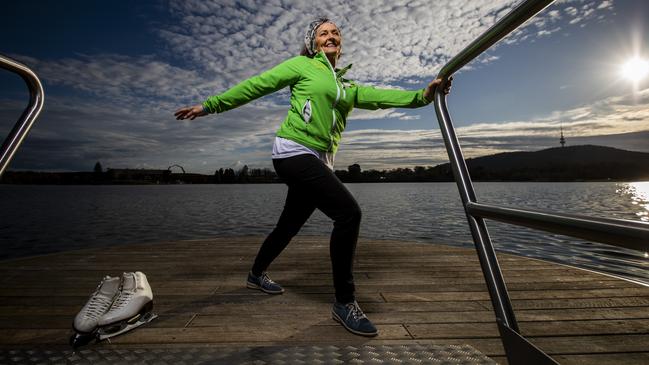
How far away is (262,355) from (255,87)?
1.36 m

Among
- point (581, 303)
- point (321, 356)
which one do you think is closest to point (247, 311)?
point (321, 356)

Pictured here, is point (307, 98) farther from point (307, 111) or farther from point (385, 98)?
point (385, 98)

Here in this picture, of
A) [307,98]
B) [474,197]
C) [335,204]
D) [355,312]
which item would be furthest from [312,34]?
[355,312]

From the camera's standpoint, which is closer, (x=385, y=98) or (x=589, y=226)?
(x=589, y=226)

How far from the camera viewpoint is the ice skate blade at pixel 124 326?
1.64 metres

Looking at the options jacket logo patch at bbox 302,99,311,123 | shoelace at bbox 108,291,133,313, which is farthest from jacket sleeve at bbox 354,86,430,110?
shoelace at bbox 108,291,133,313

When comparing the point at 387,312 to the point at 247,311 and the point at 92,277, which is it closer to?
the point at 247,311

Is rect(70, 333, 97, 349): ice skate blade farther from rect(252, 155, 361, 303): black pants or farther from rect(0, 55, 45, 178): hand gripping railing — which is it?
rect(252, 155, 361, 303): black pants

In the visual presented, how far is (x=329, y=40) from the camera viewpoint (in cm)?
211

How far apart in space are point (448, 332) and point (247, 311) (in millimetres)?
1106

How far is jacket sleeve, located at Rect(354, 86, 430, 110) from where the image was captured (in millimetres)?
1989

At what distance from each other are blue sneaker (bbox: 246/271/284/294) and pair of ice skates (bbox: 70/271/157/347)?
67cm

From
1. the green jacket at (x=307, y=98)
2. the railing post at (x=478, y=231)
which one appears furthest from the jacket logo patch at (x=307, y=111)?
the railing post at (x=478, y=231)

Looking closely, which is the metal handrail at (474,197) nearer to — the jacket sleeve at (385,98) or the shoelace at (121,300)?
the jacket sleeve at (385,98)
